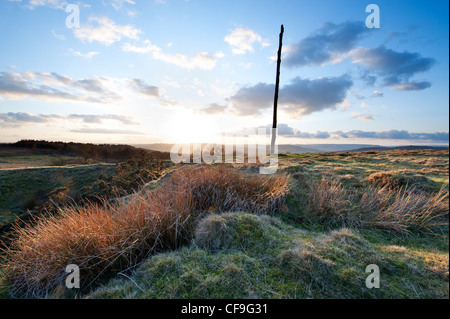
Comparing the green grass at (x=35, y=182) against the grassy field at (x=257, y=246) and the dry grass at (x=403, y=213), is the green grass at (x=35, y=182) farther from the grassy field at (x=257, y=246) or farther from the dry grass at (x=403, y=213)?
the dry grass at (x=403, y=213)

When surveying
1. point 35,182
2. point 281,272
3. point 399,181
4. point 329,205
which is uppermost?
point 399,181

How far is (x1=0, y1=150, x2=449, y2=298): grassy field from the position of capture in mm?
2258

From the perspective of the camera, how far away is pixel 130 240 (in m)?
3.20

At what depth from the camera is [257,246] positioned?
9.93 feet

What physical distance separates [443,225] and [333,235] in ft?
9.49

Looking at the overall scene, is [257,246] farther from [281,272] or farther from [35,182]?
[35,182]
